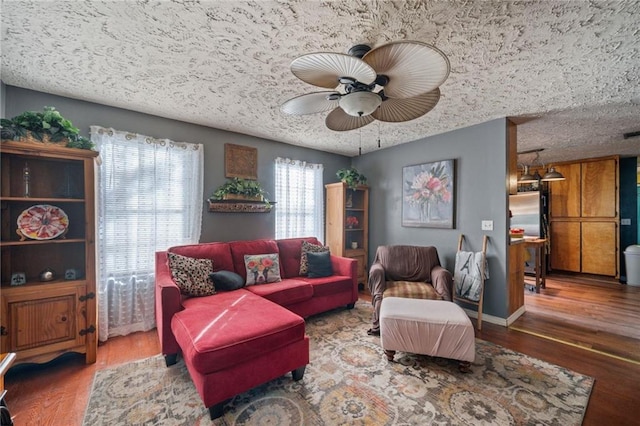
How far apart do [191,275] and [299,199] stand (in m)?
2.07

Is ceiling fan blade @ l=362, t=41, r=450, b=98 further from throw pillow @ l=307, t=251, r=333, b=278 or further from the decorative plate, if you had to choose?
the decorative plate

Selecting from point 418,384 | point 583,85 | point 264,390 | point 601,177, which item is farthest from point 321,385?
point 601,177

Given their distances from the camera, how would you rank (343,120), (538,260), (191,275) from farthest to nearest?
1. (538,260)
2. (191,275)
3. (343,120)

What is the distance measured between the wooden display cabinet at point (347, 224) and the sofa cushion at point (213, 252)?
5.91ft

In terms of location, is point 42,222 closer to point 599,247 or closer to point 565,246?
point 565,246

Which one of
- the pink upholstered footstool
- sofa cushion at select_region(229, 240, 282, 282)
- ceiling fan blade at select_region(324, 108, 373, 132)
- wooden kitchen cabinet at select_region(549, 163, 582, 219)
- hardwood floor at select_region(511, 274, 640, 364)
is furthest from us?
wooden kitchen cabinet at select_region(549, 163, 582, 219)

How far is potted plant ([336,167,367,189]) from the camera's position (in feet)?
Result: 13.9

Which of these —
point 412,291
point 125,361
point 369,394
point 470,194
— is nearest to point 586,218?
point 470,194

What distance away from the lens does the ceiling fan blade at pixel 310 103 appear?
1.64 metres

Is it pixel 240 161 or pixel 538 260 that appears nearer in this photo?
pixel 240 161

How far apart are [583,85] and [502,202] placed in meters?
1.27

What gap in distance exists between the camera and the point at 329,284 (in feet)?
10.4

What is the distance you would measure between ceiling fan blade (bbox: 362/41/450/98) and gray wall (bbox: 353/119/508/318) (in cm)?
225

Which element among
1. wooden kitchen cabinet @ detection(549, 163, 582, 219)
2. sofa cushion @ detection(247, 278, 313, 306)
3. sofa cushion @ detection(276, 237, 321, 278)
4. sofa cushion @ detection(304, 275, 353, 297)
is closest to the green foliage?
sofa cushion @ detection(276, 237, 321, 278)
